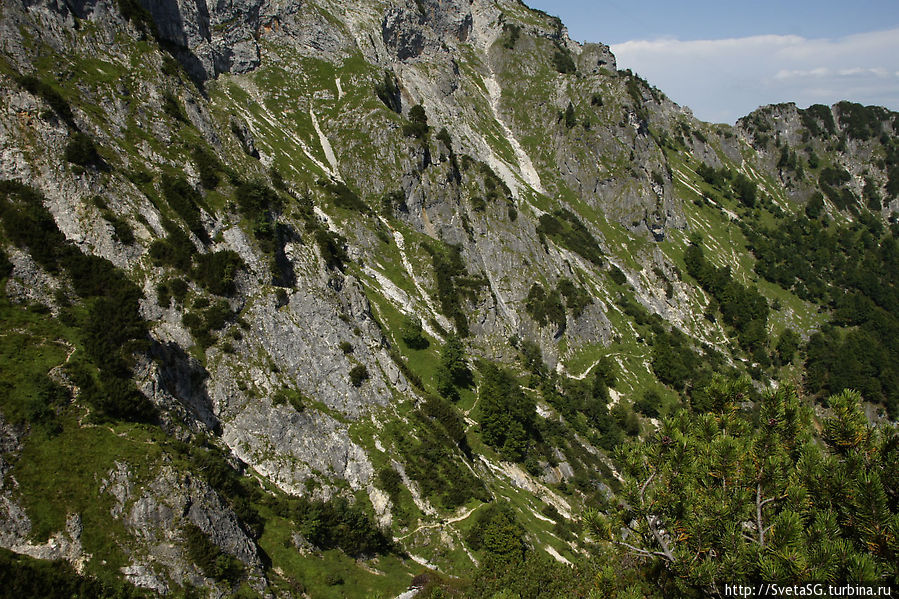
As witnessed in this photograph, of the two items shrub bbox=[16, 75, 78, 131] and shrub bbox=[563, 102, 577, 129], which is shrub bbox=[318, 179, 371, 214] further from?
shrub bbox=[563, 102, 577, 129]

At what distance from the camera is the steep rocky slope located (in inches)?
1235

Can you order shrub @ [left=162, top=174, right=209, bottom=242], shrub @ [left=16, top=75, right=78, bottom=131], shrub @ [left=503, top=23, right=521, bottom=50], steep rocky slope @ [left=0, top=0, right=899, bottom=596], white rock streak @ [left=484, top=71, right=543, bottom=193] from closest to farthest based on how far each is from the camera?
steep rocky slope @ [left=0, top=0, right=899, bottom=596], shrub @ [left=16, top=75, right=78, bottom=131], shrub @ [left=162, top=174, right=209, bottom=242], white rock streak @ [left=484, top=71, right=543, bottom=193], shrub @ [left=503, top=23, right=521, bottom=50]

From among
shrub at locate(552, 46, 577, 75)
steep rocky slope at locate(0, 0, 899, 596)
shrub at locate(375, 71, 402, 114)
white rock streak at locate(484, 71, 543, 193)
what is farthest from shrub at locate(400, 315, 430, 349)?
shrub at locate(552, 46, 577, 75)

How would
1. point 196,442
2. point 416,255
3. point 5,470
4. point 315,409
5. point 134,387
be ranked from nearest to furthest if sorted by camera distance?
point 5,470, point 134,387, point 196,442, point 315,409, point 416,255

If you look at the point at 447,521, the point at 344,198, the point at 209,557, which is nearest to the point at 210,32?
the point at 344,198

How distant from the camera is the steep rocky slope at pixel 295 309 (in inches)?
1235

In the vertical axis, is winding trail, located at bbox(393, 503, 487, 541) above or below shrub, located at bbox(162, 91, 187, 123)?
below

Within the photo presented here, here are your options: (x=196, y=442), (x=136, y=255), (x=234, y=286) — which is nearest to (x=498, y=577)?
(x=196, y=442)

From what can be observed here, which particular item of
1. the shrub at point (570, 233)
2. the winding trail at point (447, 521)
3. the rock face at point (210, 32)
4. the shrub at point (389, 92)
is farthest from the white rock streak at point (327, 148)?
the winding trail at point (447, 521)

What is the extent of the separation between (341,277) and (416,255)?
73.0ft

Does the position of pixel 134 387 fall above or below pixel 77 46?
below

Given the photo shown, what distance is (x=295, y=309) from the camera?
57.3 metres

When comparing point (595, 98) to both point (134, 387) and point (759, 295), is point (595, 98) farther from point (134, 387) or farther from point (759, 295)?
point (134, 387)

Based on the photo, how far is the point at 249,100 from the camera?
325 feet
